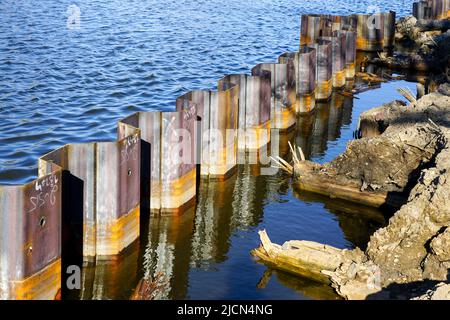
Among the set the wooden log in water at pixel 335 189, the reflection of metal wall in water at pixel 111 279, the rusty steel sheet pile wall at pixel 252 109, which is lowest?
the reflection of metal wall in water at pixel 111 279

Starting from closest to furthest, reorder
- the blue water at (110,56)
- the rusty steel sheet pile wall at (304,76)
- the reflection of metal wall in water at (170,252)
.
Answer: the reflection of metal wall in water at (170,252), the rusty steel sheet pile wall at (304,76), the blue water at (110,56)

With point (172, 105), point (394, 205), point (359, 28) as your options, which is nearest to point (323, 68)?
point (172, 105)

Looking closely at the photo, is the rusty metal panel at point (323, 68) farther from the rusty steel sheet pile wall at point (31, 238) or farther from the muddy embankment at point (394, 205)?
the rusty steel sheet pile wall at point (31, 238)

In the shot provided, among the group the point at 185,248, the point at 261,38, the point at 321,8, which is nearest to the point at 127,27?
the point at 261,38

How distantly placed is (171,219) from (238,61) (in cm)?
2002

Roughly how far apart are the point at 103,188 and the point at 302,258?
3928 millimetres

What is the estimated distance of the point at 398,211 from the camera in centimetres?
1586

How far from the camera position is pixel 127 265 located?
52.9 ft

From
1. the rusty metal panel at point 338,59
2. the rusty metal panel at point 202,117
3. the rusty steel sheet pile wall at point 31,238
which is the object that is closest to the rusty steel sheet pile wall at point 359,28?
the rusty metal panel at point 338,59

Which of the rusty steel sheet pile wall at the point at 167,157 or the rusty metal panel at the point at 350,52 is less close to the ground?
the rusty metal panel at the point at 350,52

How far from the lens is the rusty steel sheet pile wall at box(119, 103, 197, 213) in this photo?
17.7 m

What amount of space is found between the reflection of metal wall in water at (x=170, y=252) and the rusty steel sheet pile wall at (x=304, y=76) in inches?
330

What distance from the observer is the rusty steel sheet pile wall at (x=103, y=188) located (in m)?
15.4

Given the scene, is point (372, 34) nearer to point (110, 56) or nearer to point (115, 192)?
point (110, 56)
